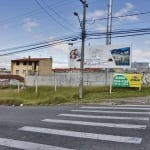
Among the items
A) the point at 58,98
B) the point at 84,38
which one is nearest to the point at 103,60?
A: the point at 84,38

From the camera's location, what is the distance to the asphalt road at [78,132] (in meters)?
9.68

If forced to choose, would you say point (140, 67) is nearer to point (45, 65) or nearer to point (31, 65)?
point (45, 65)

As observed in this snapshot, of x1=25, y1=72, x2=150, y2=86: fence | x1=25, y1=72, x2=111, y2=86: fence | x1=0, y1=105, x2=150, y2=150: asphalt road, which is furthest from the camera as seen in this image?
x1=25, y1=72, x2=111, y2=86: fence

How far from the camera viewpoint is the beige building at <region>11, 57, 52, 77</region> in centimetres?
10800

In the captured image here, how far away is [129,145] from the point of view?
9.46 m

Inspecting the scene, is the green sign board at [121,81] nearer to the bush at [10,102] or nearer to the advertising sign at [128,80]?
the advertising sign at [128,80]

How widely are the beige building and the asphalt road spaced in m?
92.9

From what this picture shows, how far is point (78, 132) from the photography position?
11.4m

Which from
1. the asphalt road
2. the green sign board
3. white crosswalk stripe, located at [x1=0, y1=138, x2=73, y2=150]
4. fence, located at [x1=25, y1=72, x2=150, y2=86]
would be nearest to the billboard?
the green sign board

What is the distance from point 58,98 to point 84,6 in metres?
8.06

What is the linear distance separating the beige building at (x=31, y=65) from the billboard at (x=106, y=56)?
70391 millimetres

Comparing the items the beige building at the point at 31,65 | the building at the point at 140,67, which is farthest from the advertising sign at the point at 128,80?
the beige building at the point at 31,65

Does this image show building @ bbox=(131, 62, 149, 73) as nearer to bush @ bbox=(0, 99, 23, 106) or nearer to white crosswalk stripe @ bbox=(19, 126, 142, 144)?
bush @ bbox=(0, 99, 23, 106)

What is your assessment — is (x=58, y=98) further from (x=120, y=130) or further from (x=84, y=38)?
(x=120, y=130)
